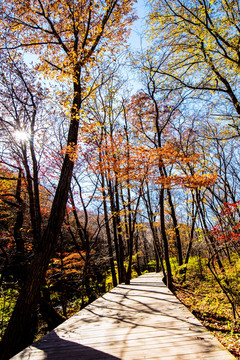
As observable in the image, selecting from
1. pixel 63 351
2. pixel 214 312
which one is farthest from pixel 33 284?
pixel 214 312

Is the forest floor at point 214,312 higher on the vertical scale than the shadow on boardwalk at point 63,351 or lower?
lower

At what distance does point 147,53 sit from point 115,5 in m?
2.70

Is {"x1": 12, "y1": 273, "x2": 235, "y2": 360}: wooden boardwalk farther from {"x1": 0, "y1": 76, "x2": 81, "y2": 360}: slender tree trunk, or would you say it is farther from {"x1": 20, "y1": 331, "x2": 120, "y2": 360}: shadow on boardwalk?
{"x1": 0, "y1": 76, "x2": 81, "y2": 360}: slender tree trunk

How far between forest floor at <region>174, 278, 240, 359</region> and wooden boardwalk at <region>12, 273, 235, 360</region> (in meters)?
1.48

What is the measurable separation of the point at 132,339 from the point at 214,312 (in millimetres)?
5351

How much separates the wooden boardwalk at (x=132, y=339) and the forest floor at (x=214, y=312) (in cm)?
A: 148

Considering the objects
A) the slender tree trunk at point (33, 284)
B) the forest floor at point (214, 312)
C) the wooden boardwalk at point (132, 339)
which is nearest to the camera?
the wooden boardwalk at point (132, 339)

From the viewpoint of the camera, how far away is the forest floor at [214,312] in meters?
3.99

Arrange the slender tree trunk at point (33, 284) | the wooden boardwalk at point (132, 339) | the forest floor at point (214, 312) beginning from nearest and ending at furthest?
the wooden boardwalk at point (132, 339), the slender tree trunk at point (33, 284), the forest floor at point (214, 312)

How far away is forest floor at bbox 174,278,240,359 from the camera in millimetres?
3994

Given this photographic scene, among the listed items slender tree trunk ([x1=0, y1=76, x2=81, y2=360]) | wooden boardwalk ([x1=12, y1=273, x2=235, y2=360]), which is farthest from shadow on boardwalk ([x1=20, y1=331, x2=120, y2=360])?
slender tree trunk ([x1=0, y1=76, x2=81, y2=360])

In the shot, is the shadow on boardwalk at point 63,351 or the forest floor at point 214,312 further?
the forest floor at point 214,312

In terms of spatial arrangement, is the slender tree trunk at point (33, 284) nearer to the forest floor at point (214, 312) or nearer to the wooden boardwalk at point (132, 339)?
the wooden boardwalk at point (132, 339)

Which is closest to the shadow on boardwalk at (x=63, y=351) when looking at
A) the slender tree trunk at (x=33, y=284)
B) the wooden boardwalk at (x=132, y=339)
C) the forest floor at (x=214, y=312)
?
the wooden boardwalk at (x=132, y=339)
